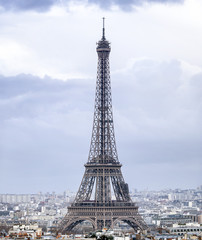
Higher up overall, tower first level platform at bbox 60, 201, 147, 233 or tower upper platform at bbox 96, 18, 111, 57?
tower upper platform at bbox 96, 18, 111, 57

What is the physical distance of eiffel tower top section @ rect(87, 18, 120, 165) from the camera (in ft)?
456

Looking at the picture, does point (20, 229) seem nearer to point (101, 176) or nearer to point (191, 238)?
point (101, 176)

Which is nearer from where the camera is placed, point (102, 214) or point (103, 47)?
point (102, 214)

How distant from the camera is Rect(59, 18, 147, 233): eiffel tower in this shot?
13575cm

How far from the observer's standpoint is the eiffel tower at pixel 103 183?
136 m

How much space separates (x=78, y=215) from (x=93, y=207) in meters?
2.05

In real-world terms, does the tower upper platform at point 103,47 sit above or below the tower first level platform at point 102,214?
above

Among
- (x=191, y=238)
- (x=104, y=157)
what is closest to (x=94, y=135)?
(x=104, y=157)

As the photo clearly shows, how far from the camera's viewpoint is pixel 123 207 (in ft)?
445

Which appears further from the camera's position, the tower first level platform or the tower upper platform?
the tower upper platform

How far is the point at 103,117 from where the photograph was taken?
140 m

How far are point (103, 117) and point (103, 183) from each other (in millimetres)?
8348

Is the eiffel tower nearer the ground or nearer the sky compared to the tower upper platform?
nearer the ground

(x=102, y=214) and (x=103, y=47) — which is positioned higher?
(x=103, y=47)
